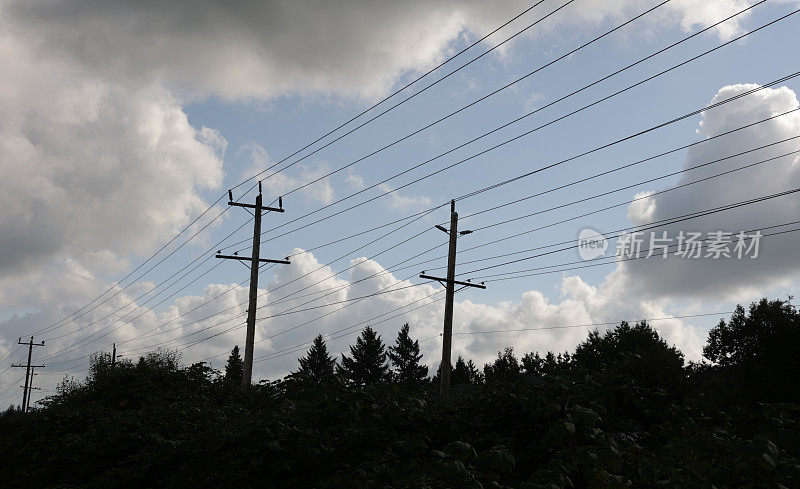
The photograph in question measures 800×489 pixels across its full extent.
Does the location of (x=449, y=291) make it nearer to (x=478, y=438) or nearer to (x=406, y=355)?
(x=478, y=438)

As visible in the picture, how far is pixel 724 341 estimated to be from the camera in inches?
2194

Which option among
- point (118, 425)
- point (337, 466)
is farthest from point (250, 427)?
point (118, 425)

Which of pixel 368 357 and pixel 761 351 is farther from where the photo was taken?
pixel 368 357

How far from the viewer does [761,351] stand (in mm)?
52906

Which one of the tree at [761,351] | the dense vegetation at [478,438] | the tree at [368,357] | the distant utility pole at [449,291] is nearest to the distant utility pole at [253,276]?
the distant utility pole at [449,291]

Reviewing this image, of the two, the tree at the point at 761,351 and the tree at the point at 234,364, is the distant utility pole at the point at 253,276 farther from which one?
the tree at the point at 234,364

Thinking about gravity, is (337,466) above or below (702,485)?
below

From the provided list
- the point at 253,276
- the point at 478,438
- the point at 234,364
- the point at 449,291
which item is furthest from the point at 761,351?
the point at 234,364

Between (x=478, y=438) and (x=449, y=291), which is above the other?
(x=449, y=291)

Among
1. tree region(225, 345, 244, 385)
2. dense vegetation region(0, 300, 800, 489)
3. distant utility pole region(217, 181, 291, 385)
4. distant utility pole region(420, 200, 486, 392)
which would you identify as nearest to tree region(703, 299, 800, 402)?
distant utility pole region(420, 200, 486, 392)

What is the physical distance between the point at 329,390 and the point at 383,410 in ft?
2.72

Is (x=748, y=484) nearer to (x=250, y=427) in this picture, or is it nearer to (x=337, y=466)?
(x=337, y=466)

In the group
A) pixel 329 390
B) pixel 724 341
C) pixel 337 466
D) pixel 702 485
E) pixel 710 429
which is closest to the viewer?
pixel 702 485

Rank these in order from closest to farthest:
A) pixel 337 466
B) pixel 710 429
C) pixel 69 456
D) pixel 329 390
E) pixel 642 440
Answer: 1. pixel 710 429
2. pixel 642 440
3. pixel 337 466
4. pixel 329 390
5. pixel 69 456
